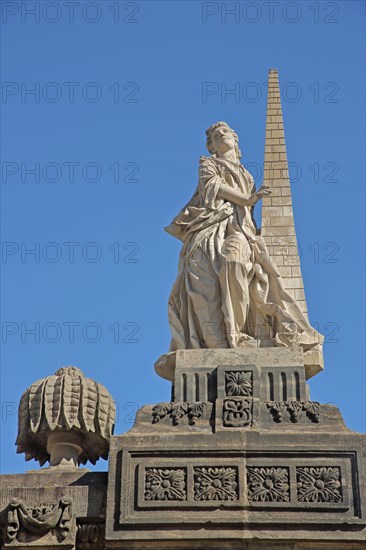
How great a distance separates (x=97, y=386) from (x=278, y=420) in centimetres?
258

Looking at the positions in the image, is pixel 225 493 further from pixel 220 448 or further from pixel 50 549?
pixel 50 549

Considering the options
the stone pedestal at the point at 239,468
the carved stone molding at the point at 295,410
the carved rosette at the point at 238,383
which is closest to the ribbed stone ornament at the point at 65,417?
the stone pedestal at the point at 239,468

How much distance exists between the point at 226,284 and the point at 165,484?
3261 mm

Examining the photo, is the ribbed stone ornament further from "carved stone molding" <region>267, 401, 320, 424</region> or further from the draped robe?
"carved stone molding" <region>267, 401, 320, 424</region>

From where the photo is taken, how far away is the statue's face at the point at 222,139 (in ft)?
66.2

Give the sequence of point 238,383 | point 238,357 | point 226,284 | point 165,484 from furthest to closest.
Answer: point 226,284 → point 238,357 → point 238,383 → point 165,484

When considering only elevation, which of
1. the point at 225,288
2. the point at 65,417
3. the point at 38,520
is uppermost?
the point at 225,288

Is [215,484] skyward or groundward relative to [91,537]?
skyward

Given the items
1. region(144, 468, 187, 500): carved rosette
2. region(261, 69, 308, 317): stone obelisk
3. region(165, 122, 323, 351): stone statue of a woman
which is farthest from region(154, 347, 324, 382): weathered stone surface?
region(261, 69, 308, 317): stone obelisk

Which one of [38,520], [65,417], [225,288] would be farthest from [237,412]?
[38,520]

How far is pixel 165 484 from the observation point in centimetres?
1641

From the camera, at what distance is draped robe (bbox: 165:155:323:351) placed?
1845 centimetres

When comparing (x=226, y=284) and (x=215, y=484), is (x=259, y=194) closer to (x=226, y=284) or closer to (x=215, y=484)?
(x=226, y=284)

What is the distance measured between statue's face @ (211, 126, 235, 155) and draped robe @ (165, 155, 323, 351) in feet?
2.88
